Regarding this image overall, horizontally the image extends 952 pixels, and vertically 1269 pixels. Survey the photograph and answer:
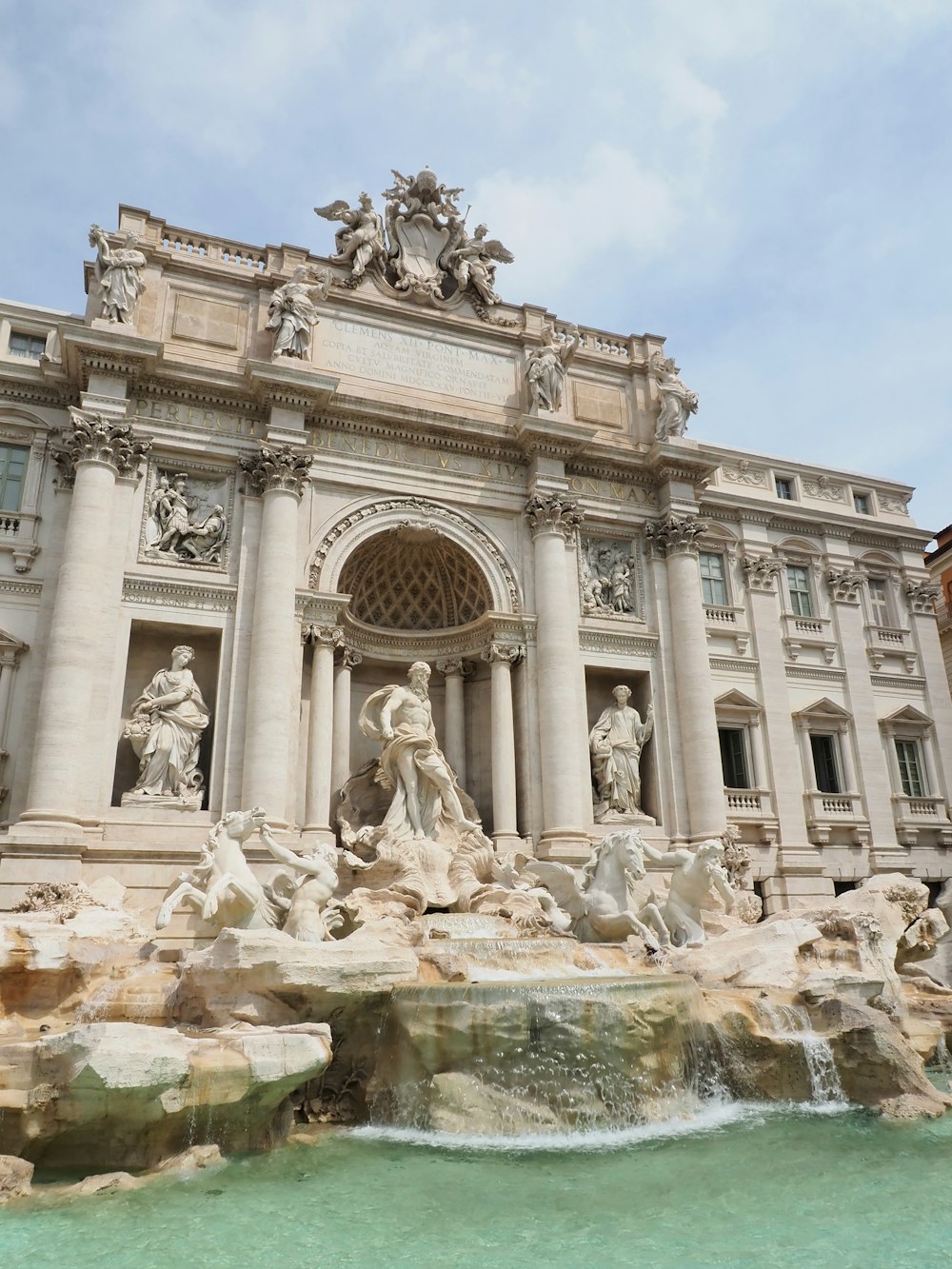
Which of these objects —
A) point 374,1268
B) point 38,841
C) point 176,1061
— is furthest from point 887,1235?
point 38,841

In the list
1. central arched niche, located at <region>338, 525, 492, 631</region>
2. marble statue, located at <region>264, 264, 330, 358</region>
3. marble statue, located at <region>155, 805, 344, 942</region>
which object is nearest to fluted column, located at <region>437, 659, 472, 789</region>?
central arched niche, located at <region>338, 525, 492, 631</region>

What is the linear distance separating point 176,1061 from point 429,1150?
2.58m

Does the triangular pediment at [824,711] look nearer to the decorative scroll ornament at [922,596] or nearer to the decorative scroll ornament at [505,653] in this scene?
the decorative scroll ornament at [922,596]

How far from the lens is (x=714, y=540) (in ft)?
79.1

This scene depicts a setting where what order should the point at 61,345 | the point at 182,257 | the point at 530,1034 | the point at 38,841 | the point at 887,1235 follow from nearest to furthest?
the point at 887,1235
the point at 530,1034
the point at 38,841
the point at 61,345
the point at 182,257

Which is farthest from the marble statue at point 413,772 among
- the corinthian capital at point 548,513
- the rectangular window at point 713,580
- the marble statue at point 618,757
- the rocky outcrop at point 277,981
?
the rectangular window at point 713,580

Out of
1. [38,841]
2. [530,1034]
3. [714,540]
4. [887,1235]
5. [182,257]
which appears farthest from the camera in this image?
[714,540]

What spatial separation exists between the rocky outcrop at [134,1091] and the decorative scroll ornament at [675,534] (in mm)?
15782

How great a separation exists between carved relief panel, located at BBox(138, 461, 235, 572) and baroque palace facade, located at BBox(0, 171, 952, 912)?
0.07 metres

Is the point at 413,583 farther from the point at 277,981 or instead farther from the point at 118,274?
the point at 277,981

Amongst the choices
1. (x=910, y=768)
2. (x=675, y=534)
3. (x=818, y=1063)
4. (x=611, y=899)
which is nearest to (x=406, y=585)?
(x=675, y=534)

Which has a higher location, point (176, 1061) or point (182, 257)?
point (182, 257)

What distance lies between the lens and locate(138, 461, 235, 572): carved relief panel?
18031mm

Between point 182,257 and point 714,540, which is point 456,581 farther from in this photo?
point 182,257
